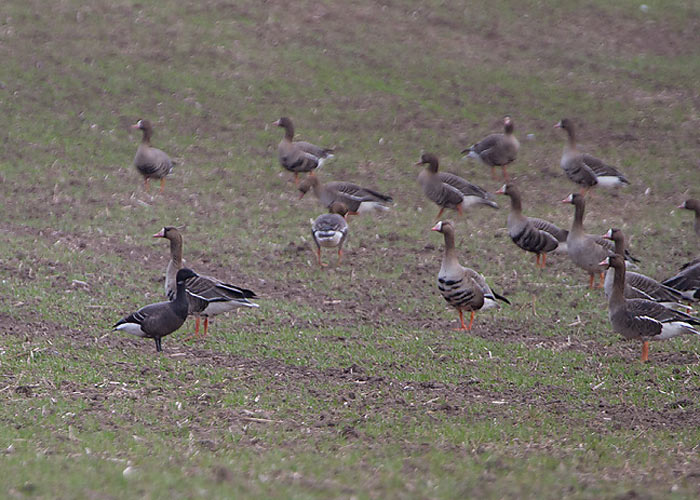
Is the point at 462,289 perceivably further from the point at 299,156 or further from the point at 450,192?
the point at 299,156

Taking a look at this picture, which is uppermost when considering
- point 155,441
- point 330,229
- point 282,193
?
point 155,441

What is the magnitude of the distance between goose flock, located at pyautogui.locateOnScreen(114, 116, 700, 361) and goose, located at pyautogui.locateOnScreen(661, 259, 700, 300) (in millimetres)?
14

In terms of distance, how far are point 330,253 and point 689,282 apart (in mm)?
6350

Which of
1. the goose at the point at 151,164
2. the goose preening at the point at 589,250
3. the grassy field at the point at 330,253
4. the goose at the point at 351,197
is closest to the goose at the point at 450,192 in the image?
the grassy field at the point at 330,253

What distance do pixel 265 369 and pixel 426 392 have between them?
6.22 ft

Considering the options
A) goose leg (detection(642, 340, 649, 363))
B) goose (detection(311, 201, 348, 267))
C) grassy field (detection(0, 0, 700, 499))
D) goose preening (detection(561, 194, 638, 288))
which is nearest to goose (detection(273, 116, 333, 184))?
grassy field (detection(0, 0, 700, 499))

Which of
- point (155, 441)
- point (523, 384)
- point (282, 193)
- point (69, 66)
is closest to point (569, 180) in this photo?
point (282, 193)

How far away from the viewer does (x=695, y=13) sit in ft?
108

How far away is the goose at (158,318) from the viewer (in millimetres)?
10180

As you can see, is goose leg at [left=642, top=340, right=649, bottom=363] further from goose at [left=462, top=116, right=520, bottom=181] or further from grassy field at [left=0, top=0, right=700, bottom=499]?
goose at [left=462, top=116, right=520, bottom=181]

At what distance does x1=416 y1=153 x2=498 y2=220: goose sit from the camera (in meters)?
18.7

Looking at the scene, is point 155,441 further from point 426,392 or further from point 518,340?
point 518,340

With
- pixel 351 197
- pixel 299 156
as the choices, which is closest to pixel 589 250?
pixel 351 197

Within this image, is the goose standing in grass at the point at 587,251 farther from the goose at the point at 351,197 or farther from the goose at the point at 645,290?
the goose at the point at 351,197
